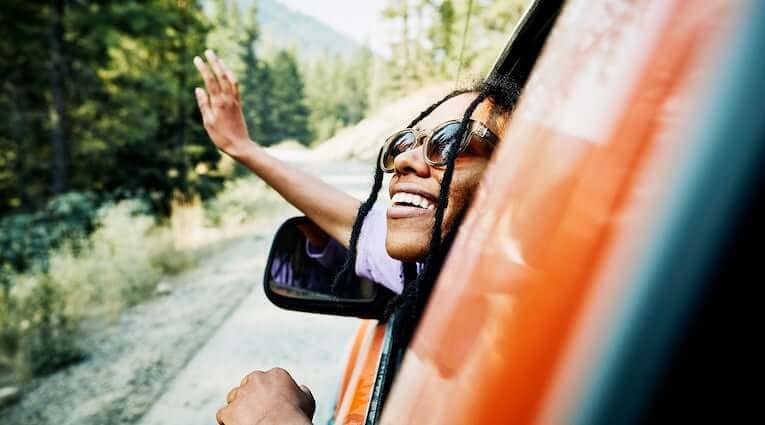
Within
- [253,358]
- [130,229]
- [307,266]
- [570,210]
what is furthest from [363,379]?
[130,229]

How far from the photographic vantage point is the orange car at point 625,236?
1.34 feet

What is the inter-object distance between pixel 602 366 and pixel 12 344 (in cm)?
560

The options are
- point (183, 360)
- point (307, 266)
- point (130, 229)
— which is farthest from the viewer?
point (130, 229)

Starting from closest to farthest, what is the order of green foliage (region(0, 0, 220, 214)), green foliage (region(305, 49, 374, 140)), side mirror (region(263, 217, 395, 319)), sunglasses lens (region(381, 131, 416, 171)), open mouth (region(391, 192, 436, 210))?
open mouth (region(391, 192, 436, 210)) < sunglasses lens (region(381, 131, 416, 171)) < side mirror (region(263, 217, 395, 319)) < green foliage (region(0, 0, 220, 214)) < green foliage (region(305, 49, 374, 140))

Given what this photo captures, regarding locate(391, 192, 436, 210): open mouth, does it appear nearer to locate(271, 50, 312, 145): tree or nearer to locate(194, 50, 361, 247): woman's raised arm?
locate(194, 50, 361, 247): woman's raised arm

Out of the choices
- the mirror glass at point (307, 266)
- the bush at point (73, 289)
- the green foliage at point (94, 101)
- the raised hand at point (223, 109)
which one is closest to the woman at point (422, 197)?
the mirror glass at point (307, 266)

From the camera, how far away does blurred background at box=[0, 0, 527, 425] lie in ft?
Result: 13.0

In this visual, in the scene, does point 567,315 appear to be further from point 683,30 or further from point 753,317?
point 683,30

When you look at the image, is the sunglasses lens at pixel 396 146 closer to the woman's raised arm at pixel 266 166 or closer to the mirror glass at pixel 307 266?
the woman's raised arm at pixel 266 166

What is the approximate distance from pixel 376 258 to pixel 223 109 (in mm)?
928

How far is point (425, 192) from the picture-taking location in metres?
1.33

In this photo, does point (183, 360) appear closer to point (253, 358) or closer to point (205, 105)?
point (253, 358)

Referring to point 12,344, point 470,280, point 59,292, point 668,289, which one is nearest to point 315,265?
point 470,280

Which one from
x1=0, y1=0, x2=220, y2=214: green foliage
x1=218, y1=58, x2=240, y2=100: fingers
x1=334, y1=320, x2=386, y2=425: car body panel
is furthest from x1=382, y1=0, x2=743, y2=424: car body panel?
x1=0, y1=0, x2=220, y2=214: green foliage
